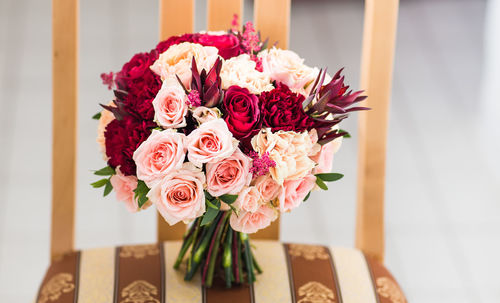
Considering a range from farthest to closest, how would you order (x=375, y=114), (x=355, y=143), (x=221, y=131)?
(x=355, y=143) → (x=375, y=114) → (x=221, y=131)

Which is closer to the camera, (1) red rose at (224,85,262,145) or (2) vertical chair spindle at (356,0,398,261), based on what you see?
(1) red rose at (224,85,262,145)

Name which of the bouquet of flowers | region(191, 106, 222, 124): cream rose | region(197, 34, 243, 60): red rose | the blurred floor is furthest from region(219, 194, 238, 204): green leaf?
the blurred floor

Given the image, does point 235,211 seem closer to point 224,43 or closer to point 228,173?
point 228,173

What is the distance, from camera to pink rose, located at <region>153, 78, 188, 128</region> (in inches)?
32.1

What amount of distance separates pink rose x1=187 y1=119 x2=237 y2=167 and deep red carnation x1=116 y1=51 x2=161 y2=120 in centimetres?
9

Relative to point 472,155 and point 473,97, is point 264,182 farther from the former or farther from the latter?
point 473,97

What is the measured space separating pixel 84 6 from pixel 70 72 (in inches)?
108

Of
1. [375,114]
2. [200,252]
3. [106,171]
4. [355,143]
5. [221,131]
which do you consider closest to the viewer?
[221,131]

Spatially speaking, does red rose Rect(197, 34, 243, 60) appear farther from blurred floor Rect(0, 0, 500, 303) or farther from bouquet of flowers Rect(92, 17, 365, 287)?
blurred floor Rect(0, 0, 500, 303)

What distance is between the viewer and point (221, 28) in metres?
1.12

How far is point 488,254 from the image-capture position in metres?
1.98

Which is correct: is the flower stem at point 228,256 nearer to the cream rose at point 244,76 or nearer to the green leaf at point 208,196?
the green leaf at point 208,196

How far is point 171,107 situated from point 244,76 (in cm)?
12

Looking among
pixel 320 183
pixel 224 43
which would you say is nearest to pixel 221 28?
pixel 224 43
